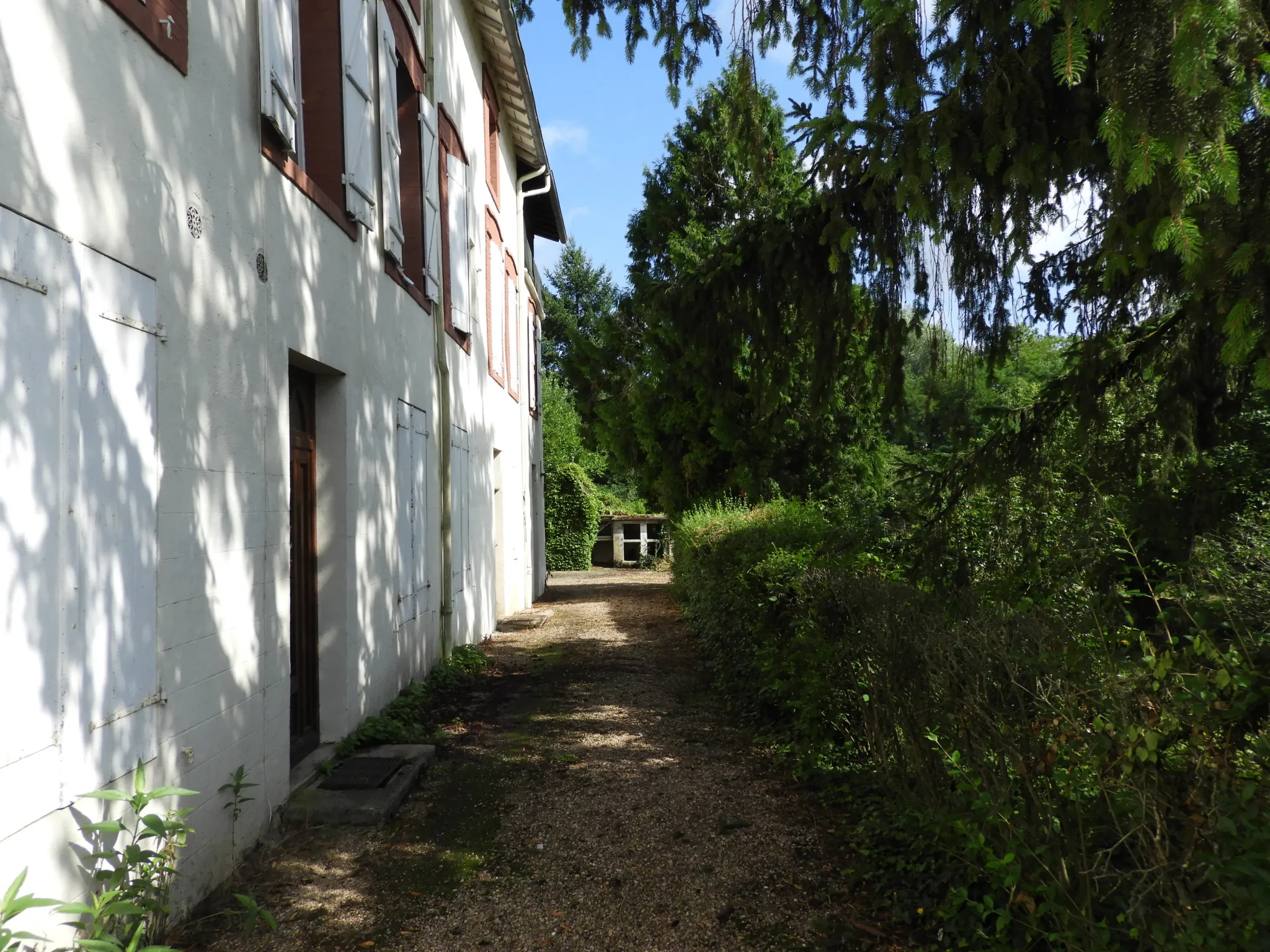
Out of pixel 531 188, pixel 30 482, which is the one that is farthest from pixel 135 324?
pixel 531 188

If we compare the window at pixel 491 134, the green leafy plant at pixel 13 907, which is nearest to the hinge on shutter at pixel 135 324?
the green leafy plant at pixel 13 907

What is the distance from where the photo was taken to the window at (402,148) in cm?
722

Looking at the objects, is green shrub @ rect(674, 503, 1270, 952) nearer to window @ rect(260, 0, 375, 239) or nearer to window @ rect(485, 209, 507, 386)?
window @ rect(260, 0, 375, 239)

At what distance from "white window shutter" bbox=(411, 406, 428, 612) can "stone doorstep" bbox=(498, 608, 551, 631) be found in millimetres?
5127

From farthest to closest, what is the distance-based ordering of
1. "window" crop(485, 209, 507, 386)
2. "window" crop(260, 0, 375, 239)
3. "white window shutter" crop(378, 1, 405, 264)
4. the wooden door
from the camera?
"window" crop(485, 209, 507, 386) → "white window shutter" crop(378, 1, 405, 264) → the wooden door → "window" crop(260, 0, 375, 239)

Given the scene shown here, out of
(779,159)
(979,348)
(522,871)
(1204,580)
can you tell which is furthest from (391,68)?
(779,159)

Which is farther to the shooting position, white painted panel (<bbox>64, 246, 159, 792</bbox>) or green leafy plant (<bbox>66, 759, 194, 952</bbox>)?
white painted panel (<bbox>64, 246, 159, 792</bbox>)

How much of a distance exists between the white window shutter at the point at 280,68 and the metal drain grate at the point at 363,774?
3464mm

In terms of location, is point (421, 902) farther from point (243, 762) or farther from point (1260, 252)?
point (1260, 252)

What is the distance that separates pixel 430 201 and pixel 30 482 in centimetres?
657

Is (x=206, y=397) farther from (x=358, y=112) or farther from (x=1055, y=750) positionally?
(x=1055, y=750)

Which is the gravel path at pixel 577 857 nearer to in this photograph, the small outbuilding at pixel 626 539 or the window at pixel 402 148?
the window at pixel 402 148

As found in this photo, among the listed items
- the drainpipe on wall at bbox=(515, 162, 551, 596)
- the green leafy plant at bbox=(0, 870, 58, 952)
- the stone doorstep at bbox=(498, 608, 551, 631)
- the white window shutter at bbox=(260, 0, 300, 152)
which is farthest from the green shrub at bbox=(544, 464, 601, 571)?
the green leafy plant at bbox=(0, 870, 58, 952)

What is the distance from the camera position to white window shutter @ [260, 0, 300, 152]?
4.66 meters
